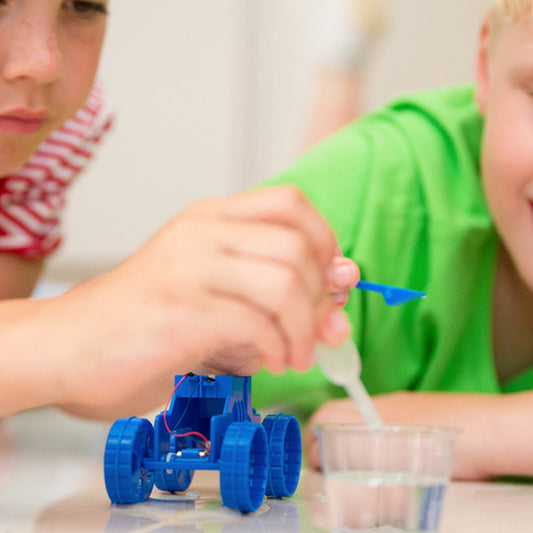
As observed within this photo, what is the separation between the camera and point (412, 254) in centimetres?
102

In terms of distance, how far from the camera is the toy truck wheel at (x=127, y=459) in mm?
580

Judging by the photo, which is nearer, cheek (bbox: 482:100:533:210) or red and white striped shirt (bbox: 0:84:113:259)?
cheek (bbox: 482:100:533:210)

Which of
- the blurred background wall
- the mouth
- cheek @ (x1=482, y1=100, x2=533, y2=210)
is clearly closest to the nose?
the mouth

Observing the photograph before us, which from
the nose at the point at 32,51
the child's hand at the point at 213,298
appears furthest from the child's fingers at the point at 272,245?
the nose at the point at 32,51

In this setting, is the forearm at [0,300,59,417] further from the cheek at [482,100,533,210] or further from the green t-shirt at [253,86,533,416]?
the cheek at [482,100,533,210]

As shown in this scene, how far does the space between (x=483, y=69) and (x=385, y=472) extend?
702 millimetres

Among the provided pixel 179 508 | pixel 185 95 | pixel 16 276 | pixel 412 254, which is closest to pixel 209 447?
pixel 179 508

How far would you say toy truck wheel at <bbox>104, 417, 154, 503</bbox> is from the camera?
0.58 meters

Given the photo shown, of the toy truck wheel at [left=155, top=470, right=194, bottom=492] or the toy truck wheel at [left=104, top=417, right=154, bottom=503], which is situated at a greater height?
the toy truck wheel at [left=104, top=417, right=154, bottom=503]

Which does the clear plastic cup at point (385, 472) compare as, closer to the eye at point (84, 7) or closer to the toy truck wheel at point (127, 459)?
the toy truck wheel at point (127, 459)

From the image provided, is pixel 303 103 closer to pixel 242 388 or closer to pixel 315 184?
pixel 315 184

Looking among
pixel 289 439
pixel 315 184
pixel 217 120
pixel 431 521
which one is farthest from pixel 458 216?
pixel 217 120

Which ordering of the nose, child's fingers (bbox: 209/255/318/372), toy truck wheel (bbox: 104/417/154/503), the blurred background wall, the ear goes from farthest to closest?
the blurred background wall < the ear < the nose < toy truck wheel (bbox: 104/417/154/503) < child's fingers (bbox: 209/255/318/372)

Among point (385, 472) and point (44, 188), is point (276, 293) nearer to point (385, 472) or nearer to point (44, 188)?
point (385, 472)
